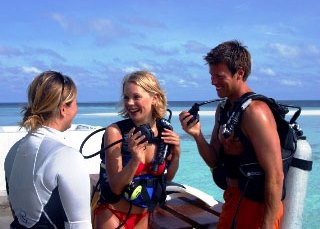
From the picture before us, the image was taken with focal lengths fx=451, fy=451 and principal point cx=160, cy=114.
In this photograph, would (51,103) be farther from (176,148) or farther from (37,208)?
(176,148)

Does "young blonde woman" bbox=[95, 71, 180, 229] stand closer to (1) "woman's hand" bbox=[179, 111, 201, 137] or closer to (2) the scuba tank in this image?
(1) "woman's hand" bbox=[179, 111, 201, 137]

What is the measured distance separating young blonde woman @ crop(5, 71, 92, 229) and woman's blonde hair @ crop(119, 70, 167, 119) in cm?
66

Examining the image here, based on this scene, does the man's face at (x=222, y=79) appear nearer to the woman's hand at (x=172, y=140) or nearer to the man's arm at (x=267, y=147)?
the man's arm at (x=267, y=147)

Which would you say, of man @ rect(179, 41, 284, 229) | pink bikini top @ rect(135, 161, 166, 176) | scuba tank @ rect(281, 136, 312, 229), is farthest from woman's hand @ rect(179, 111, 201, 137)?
scuba tank @ rect(281, 136, 312, 229)

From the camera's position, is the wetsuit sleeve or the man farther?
the man

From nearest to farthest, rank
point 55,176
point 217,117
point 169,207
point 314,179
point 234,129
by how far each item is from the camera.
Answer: point 55,176, point 234,129, point 217,117, point 169,207, point 314,179

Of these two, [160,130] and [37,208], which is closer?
[37,208]

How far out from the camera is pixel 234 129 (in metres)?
2.38

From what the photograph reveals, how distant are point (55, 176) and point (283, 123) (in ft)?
4.21

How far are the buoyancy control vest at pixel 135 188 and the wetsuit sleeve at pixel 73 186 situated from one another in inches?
27.1

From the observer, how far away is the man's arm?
7.51 ft

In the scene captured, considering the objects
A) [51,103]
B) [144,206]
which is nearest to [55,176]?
[51,103]

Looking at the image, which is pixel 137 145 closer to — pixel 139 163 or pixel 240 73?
pixel 139 163

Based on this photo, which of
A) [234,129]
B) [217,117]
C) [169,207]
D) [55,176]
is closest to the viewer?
[55,176]
